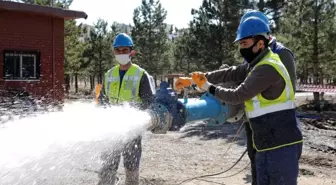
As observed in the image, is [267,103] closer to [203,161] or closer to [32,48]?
[203,161]

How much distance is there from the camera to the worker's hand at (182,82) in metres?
3.53

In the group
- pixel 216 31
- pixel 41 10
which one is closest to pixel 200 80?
pixel 41 10

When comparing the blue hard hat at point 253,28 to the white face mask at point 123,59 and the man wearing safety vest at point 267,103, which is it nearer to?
the man wearing safety vest at point 267,103

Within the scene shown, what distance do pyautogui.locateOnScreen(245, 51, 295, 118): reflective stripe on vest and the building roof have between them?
9.66m

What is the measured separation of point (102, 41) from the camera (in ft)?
103

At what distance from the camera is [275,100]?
3.21m

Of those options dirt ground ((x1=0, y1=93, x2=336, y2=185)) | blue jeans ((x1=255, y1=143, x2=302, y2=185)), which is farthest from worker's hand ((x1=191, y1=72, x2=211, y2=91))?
dirt ground ((x1=0, y1=93, x2=336, y2=185))

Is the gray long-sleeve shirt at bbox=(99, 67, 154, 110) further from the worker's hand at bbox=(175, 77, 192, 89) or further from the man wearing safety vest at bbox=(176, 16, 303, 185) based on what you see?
the man wearing safety vest at bbox=(176, 16, 303, 185)

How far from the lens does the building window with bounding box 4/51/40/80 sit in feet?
38.7

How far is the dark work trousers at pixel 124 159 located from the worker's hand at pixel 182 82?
1.01m

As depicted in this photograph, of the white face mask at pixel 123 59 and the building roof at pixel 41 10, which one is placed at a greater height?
the building roof at pixel 41 10

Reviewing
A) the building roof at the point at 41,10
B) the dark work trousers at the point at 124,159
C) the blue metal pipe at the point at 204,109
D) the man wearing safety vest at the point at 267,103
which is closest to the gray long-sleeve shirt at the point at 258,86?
the man wearing safety vest at the point at 267,103

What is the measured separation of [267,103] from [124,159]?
6.11ft

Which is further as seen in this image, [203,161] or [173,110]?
[203,161]
